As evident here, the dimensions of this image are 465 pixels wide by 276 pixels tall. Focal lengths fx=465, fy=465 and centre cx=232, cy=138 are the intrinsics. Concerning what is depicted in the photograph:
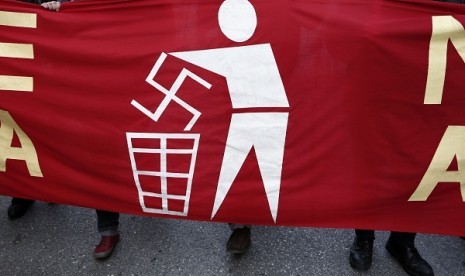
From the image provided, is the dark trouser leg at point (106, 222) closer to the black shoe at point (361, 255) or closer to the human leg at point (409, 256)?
the black shoe at point (361, 255)

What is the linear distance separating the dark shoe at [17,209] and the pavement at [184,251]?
0.12 feet

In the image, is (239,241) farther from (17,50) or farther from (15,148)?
(17,50)

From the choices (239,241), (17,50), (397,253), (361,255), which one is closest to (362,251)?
(361,255)

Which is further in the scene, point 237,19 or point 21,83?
point 21,83

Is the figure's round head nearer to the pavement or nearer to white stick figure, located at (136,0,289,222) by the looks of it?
white stick figure, located at (136,0,289,222)

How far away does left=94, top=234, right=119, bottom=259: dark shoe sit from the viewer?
2.77m

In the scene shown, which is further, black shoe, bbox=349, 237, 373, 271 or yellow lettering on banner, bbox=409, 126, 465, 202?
black shoe, bbox=349, 237, 373, 271

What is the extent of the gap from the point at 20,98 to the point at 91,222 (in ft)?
3.39

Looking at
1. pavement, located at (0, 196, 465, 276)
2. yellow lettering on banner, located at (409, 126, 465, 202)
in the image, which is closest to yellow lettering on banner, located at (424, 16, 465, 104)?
yellow lettering on banner, located at (409, 126, 465, 202)

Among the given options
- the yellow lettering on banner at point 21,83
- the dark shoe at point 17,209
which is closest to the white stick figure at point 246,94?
the yellow lettering on banner at point 21,83

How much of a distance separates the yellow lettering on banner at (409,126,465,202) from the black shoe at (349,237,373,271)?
1.66 ft

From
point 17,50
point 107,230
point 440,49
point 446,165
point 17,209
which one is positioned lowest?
point 17,209

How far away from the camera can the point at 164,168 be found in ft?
7.89

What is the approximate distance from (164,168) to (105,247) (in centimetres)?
75
